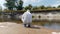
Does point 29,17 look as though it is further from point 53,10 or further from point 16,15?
point 16,15

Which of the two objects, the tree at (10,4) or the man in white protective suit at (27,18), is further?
the tree at (10,4)

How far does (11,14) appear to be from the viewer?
48.9 meters

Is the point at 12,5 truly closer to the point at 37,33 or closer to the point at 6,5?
the point at 6,5

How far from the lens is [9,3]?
178 ft

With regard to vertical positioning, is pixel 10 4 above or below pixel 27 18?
below

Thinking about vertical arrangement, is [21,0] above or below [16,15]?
above

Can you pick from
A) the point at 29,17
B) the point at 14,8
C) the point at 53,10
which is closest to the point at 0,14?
the point at 14,8

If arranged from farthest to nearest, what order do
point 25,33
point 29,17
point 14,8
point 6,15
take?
point 14,8 → point 6,15 → point 29,17 → point 25,33

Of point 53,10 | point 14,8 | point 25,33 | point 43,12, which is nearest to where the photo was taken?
point 25,33

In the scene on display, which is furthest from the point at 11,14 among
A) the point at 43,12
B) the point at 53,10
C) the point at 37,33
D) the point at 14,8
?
the point at 37,33

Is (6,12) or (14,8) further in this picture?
(14,8)

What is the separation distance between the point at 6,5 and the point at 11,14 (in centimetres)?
721

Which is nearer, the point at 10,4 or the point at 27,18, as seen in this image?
the point at 27,18

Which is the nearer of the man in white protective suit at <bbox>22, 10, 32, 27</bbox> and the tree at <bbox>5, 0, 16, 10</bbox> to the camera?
the man in white protective suit at <bbox>22, 10, 32, 27</bbox>
